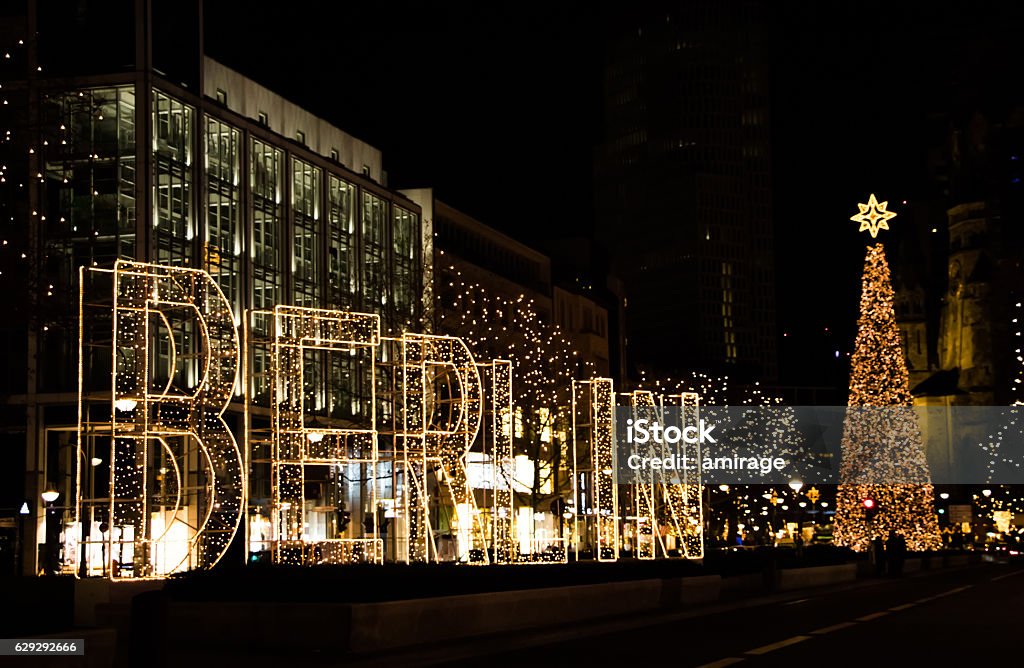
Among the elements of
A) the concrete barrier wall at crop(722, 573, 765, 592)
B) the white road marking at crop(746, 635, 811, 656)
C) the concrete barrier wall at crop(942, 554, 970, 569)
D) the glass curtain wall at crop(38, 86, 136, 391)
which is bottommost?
the concrete barrier wall at crop(942, 554, 970, 569)

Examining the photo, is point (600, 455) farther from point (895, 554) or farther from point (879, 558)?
point (879, 558)

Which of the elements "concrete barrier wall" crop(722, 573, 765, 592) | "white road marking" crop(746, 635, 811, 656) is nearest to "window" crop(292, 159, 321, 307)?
"concrete barrier wall" crop(722, 573, 765, 592)

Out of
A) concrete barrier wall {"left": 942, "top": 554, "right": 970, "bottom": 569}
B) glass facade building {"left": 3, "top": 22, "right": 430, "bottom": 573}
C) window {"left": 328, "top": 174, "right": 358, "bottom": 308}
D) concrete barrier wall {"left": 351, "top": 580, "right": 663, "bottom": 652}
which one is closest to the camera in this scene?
concrete barrier wall {"left": 351, "top": 580, "right": 663, "bottom": 652}

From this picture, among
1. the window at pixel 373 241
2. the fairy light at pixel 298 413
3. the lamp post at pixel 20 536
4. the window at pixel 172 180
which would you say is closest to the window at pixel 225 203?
the window at pixel 172 180

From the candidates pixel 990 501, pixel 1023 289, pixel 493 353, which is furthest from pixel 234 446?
pixel 1023 289

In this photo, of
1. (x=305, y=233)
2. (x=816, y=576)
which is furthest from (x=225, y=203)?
(x=816, y=576)

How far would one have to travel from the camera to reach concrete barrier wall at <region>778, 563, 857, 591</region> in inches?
1774

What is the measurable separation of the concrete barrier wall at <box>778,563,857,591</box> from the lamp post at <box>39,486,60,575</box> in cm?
2285

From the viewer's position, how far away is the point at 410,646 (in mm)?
22219

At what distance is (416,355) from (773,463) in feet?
394

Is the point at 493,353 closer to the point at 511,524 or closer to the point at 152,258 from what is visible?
the point at 152,258

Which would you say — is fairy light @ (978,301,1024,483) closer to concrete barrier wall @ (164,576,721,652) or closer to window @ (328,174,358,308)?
window @ (328,174,358,308)

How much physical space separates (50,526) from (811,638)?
3827cm

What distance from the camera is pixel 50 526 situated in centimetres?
5522
